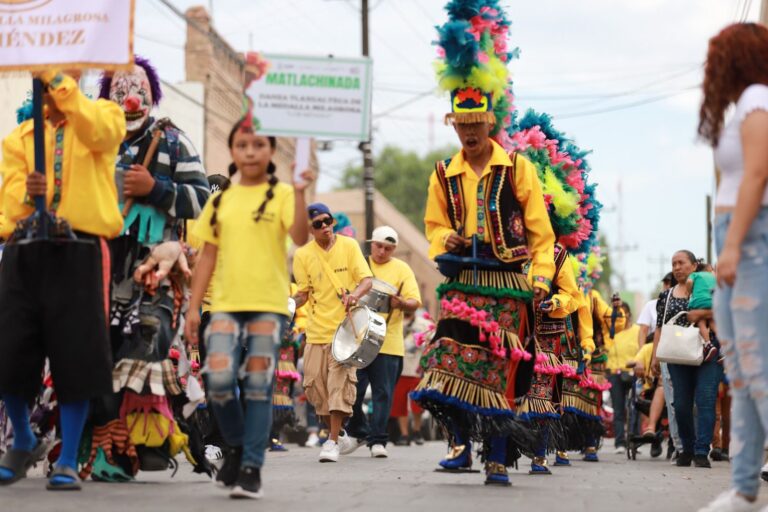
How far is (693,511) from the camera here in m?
7.64

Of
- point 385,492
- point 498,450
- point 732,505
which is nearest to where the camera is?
point 732,505

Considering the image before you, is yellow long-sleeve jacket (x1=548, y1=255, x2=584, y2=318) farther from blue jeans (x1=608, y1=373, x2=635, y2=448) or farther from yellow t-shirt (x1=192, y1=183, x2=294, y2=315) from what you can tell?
blue jeans (x1=608, y1=373, x2=635, y2=448)

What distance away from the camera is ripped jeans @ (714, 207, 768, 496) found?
6.71 metres

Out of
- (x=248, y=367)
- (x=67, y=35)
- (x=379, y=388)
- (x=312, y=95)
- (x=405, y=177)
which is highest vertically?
(x=405, y=177)

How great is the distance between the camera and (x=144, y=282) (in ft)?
29.3

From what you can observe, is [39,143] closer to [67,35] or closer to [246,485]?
[67,35]

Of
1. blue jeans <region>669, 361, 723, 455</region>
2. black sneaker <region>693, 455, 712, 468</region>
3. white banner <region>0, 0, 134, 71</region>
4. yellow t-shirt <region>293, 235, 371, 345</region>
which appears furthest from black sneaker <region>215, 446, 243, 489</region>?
black sneaker <region>693, 455, 712, 468</region>

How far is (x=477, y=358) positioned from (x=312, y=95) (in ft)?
7.85

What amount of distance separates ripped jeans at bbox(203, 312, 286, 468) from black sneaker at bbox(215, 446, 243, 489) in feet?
0.92

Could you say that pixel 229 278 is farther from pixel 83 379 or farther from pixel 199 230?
pixel 83 379

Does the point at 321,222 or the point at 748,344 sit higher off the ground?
the point at 321,222

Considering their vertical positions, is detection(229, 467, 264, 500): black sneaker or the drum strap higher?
the drum strap

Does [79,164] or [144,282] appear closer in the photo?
[79,164]

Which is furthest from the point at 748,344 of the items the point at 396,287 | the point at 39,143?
the point at 396,287
